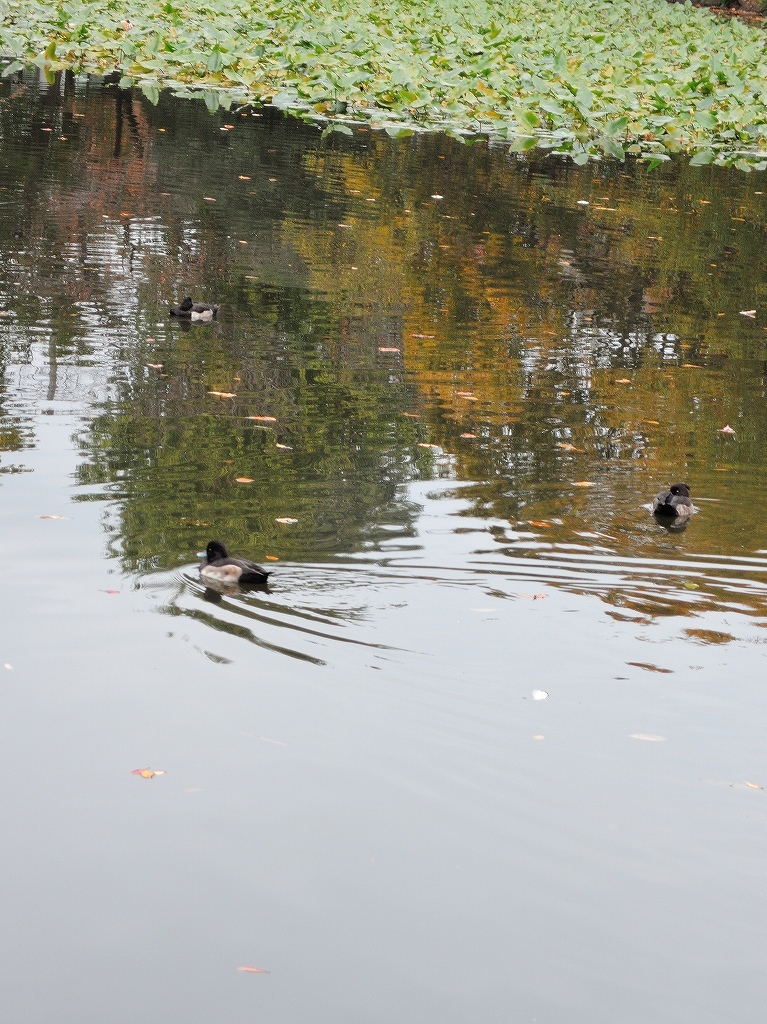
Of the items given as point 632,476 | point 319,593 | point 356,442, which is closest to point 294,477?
point 356,442

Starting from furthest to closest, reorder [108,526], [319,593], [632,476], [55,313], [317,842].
Answer: [55,313]
[632,476]
[108,526]
[319,593]
[317,842]

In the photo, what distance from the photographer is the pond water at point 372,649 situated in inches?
163

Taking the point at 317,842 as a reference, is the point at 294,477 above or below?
above

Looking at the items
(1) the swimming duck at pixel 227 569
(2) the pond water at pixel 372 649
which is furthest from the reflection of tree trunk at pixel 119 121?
(1) the swimming duck at pixel 227 569

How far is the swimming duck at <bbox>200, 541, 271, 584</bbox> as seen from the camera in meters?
6.17

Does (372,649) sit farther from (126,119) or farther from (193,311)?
(126,119)

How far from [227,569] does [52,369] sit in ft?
12.1

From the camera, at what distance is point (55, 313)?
10625 millimetres

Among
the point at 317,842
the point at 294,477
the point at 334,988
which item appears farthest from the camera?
the point at 294,477

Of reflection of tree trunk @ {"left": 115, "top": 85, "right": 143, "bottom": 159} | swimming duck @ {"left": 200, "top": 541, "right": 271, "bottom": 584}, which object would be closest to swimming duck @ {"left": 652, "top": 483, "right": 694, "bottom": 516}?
swimming duck @ {"left": 200, "top": 541, "right": 271, "bottom": 584}

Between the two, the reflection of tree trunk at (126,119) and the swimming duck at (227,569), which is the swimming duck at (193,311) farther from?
the reflection of tree trunk at (126,119)

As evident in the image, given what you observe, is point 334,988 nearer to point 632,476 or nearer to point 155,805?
point 155,805

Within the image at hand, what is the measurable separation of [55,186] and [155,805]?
1117 cm

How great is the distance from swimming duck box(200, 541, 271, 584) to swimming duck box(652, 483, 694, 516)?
2464mm
